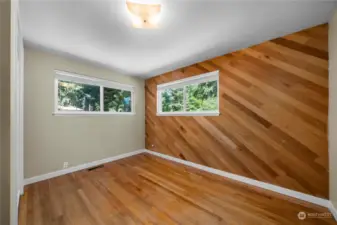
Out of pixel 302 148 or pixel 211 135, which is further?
pixel 211 135

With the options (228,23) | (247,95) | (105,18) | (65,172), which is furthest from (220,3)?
(65,172)

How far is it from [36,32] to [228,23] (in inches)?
98.4

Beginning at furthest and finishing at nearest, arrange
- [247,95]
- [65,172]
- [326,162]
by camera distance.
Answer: [65,172] → [247,95] → [326,162]

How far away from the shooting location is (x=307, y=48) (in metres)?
1.95

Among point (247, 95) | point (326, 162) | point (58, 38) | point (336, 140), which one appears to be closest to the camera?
point (336, 140)

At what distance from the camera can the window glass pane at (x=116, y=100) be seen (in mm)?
3668

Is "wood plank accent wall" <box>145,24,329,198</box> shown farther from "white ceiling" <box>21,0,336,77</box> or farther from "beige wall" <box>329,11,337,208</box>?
"white ceiling" <box>21,0,336,77</box>

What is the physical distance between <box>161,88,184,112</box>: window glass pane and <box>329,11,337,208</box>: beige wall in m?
2.45

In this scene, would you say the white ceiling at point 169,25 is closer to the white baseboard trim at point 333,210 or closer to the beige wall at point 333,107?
the beige wall at point 333,107

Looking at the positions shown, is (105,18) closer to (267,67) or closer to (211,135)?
(267,67)

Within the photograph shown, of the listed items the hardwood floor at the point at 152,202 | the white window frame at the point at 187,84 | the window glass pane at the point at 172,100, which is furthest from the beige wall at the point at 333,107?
the window glass pane at the point at 172,100

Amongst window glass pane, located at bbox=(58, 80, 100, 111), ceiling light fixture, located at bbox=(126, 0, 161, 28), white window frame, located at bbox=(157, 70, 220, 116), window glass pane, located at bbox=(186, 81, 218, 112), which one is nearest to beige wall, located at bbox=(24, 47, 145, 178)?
window glass pane, located at bbox=(58, 80, 100, 111)

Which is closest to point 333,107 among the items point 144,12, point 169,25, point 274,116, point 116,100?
point 274,116

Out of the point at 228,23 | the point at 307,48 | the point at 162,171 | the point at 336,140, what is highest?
the point at 228,23
